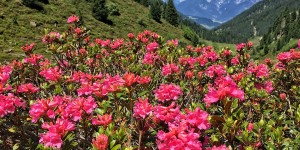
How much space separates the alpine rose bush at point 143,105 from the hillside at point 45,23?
1125 cm

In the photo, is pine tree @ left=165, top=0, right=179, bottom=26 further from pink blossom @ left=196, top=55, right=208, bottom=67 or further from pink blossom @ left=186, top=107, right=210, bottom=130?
pink blossom @ left=186, top=107, right=210, bottom=130

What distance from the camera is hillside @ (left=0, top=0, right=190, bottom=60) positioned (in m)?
22.7

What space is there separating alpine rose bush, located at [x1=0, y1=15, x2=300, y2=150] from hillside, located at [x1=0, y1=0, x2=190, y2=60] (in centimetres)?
1125

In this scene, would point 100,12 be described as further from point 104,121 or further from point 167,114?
point 167,114

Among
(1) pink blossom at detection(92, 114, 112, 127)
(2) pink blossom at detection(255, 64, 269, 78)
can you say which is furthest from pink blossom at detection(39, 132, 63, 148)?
(2) pink blossom at detection(255, 64, 269, 78)

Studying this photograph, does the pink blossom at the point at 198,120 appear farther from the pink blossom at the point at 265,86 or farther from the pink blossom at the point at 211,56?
the pink blossom at the point at 211,56

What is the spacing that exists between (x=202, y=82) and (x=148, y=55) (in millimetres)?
1549

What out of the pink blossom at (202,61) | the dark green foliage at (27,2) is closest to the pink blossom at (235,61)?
the pink blossom at (202,61)

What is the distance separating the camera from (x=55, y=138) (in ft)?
11.3

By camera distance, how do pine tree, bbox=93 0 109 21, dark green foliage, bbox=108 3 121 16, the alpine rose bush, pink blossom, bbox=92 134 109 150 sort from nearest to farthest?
pink blossom, bbox=92 134 109 150
the alpine rose bush
pine tree, bbox=93 0 109 21
dark green foliage, bbox=108 3 121 16

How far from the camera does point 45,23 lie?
30.1 meters

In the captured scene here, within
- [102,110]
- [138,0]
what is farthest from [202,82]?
[138,0]

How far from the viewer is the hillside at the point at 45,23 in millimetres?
22734

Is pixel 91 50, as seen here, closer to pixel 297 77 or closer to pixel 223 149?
pixel 297 77
